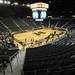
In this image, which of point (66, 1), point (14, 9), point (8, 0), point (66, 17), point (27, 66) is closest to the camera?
point (27, 66)

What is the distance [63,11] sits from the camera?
4597 cm

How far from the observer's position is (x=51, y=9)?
4466 cm

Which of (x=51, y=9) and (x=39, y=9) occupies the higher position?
(x=51, y=9)

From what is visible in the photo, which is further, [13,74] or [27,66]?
[13,74]

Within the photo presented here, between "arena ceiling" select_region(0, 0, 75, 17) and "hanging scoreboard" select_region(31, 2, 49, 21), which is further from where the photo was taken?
"arena ceiling" select_region(0, 0, 75, 17)

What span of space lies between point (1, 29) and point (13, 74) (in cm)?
2647

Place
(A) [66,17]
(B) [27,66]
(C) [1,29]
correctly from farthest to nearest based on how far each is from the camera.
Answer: (A) [66,17] < (C) [1,29] < (B) [27,66]

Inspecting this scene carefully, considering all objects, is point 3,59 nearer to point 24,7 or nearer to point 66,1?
point 66,1

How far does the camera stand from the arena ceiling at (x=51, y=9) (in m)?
39.3

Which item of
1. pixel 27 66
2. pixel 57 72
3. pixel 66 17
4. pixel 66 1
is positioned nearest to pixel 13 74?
pixel 27 66

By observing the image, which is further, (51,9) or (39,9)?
(51,9)

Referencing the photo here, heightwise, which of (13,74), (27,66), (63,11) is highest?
(63,11)

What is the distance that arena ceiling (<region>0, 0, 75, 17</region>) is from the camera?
39312 millimetres

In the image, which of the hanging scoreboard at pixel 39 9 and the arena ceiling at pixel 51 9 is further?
the arena ceiling at pixel 51 9
